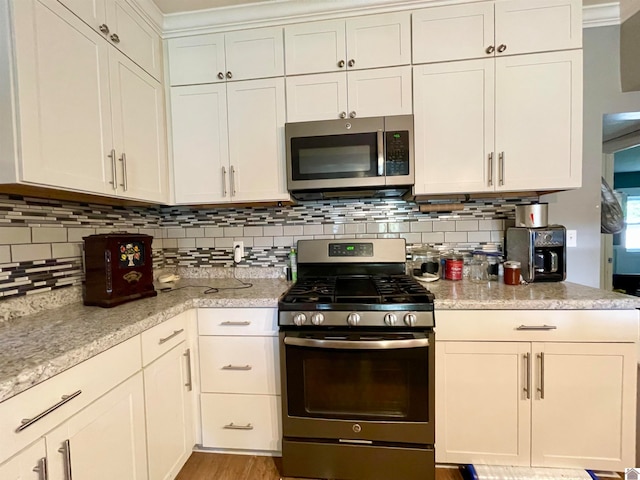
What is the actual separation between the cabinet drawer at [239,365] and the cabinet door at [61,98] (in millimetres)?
943

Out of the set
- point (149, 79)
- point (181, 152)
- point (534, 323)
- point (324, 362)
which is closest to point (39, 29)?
point (149, 79)

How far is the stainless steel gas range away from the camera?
1321 millimetres

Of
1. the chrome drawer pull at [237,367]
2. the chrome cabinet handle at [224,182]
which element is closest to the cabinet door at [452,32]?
the chrome cabinet handle at [224,182]

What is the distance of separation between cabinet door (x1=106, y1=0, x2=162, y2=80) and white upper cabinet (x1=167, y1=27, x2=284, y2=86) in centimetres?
9

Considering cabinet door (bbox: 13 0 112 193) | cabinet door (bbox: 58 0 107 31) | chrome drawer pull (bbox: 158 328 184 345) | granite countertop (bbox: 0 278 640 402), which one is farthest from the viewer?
chrome drawer pull (bbox: 158 328 184 345)

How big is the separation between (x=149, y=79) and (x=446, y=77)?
167cm

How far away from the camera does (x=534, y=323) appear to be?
4.45 feet

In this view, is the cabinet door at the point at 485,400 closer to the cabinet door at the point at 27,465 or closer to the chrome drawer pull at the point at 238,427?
the chrome drawer pull at the point at 238,427

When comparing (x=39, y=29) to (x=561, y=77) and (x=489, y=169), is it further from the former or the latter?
(x=561, y=77)

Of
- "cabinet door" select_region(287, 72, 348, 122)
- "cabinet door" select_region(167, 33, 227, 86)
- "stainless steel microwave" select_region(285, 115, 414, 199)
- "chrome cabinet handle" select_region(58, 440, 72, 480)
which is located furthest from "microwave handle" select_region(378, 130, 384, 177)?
"chrome cabinet handle" select_region(58, 440, 72, 480)

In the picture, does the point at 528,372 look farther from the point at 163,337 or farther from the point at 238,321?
the point at 163,337

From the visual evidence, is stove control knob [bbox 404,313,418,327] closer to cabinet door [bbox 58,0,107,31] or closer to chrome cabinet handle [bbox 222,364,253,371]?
chrome cabinet handle [bbox 222,364,253,371]

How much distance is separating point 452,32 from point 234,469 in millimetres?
2600

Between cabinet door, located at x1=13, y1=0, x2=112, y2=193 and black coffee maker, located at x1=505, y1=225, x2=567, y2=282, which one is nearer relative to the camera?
cabinet door, located at x1=13, y1=0, x2=112, y2=193
